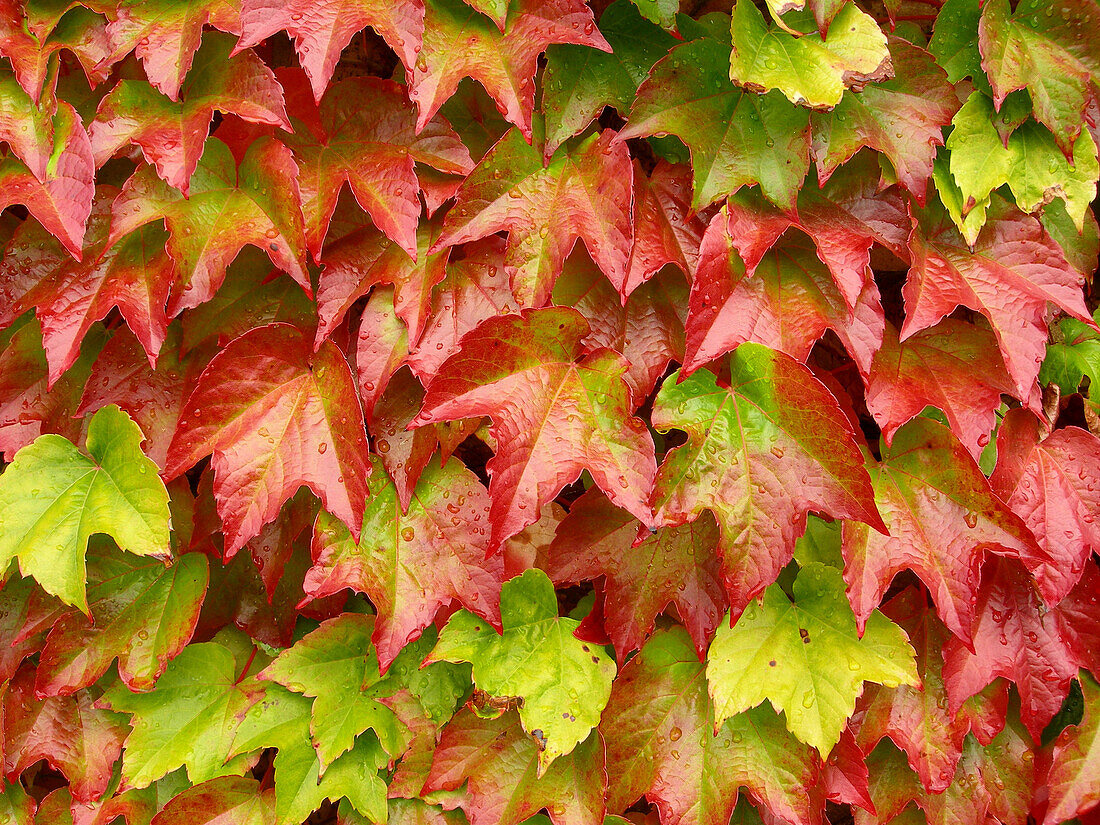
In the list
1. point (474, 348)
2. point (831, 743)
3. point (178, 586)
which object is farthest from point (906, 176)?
point (178, 586)

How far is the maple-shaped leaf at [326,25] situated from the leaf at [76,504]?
56cm

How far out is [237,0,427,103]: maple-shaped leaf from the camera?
946mm

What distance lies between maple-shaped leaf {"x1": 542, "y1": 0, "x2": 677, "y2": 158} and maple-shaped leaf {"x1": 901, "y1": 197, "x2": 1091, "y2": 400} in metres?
0.44

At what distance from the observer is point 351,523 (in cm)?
99

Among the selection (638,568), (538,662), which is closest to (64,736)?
(538,662)

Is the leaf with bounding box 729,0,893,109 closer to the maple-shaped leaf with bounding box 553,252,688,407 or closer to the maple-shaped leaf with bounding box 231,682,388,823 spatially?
the maple-shaped leaf with bounding box 553,252,688,407

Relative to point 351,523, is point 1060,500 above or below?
below

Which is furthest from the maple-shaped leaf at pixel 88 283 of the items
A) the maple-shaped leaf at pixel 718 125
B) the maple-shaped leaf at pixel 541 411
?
the maple-shaped leaf at pixel 718 125

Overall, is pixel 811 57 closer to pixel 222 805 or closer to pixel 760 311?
pixel 760 311

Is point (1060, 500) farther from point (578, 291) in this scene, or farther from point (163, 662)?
point (163, 662)

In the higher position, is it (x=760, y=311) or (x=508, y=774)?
(x=760, y=311)

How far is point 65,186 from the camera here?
3.40ft

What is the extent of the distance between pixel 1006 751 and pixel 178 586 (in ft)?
4.41

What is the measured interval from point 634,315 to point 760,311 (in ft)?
0.58
